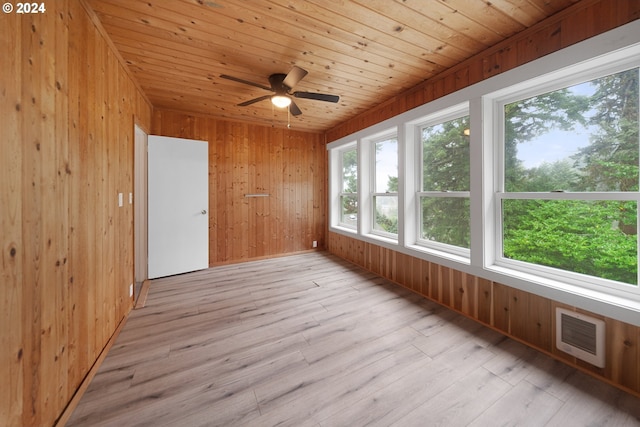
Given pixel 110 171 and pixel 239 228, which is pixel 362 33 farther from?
pixel 239 228

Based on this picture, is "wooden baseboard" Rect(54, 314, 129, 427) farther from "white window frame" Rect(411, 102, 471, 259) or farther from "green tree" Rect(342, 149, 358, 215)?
"green tree" Rect(342, 149, 358, 215)

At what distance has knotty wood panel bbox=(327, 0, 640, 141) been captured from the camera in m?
1.42

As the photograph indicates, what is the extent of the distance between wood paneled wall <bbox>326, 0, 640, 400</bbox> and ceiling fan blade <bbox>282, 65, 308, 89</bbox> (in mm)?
1443

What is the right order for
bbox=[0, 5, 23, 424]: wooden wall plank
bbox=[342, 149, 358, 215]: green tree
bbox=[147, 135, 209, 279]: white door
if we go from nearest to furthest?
bbox=[0, 5, 23, 424]: wooden wall plank < bbox=[147, 135, 209, 279]: white door < bbox=[342, 149, 358, 215]: green tree

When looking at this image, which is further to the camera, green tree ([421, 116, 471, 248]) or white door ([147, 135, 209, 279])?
white door ([147, 135, 209, 279])

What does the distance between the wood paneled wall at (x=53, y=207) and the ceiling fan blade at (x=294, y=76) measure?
53.7 inches

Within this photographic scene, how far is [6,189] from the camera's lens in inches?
34.8

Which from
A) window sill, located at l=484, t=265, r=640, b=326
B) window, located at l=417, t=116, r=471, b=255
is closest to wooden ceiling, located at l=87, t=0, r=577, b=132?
window, located at l=417, t=116, r=471, b=255

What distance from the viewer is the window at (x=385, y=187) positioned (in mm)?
3286

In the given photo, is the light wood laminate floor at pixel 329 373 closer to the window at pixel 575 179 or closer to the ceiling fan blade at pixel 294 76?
the window at pixel 575 179

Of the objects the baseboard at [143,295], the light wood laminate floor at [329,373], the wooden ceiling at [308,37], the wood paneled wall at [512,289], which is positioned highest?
the wooden ceiling at [308,37]

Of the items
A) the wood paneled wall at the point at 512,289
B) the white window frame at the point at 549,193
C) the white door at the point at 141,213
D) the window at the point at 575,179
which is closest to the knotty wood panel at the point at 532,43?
the wood paneled wall at the point at 512,289

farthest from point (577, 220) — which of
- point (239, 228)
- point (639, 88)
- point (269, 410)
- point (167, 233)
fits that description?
point (167, 233)

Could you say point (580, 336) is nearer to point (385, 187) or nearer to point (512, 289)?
point (512, 289)
